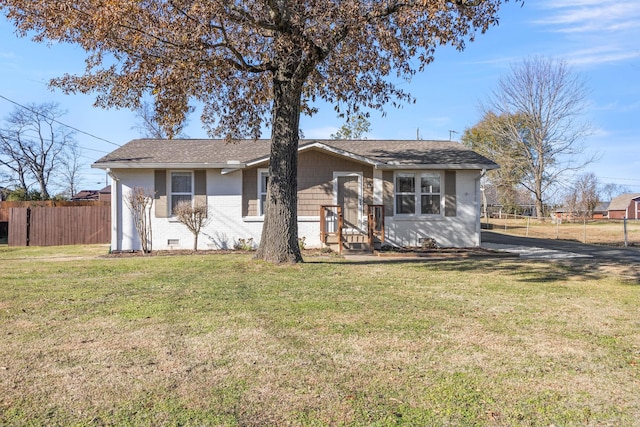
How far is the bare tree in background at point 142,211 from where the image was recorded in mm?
13695

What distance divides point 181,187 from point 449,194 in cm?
822

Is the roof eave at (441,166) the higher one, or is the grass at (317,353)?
the roof eave at (441,166)

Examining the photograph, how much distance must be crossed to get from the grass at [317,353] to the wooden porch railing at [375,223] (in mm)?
5634

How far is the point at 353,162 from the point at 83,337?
10812 millimetres

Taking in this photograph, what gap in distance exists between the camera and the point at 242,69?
973 cm

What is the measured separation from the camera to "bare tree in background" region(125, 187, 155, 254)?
539 inches

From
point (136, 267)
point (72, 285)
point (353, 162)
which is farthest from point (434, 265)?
point (72, 285)

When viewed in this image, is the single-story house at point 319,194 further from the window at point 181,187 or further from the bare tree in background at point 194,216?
the bare tree in background at point 194,216

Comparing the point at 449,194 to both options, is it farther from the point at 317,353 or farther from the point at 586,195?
the point at 586,195

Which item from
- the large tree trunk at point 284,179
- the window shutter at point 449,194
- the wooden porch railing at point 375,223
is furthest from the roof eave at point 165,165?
the window shutter at point 449,194

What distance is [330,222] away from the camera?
14492 mm

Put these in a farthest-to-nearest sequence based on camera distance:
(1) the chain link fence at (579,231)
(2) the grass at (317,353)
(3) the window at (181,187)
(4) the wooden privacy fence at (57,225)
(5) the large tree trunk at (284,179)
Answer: (1) the chain link fence at (579,231) < (4) the wooden privacy fence at (57,225) < (3) the window at (181,187) < (5) the large tree trunk at (284,179) < (2) the grass at (317,353)

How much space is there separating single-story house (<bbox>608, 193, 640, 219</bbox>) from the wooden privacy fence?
236 ft

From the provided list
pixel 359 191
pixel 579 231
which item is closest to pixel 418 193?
pixel 359 191
